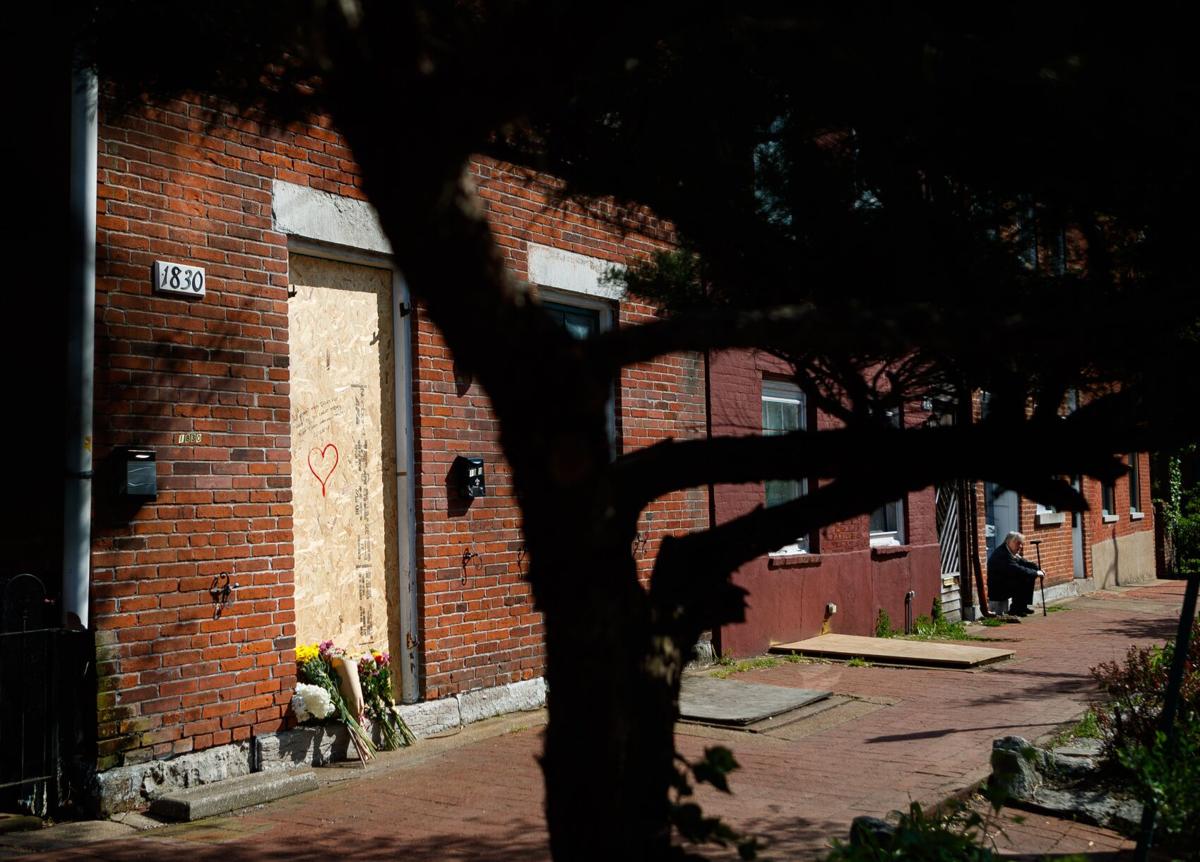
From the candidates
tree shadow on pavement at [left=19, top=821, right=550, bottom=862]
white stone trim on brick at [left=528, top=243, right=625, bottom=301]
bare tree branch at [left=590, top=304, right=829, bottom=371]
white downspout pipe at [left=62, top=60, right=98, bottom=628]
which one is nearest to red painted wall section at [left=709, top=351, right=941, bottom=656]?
white stone trim on brick at [left=528, top=243, right=625, bottom=301]

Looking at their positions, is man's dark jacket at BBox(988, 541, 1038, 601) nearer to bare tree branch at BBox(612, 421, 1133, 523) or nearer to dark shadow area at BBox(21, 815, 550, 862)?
dark shadow area at BBox(21, 815, 550, 862)

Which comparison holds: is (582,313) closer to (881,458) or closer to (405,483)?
(405,483)

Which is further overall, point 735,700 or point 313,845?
point 735,700

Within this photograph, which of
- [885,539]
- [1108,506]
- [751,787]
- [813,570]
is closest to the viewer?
[751,787]

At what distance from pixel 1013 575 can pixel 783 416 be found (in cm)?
571

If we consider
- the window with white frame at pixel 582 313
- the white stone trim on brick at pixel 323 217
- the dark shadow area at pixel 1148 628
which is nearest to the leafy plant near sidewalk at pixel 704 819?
the white stone trim on brick at pixel 323 217

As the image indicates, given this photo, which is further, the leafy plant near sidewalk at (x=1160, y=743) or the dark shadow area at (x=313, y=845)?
the dark shadow area at (x=313, y=845)

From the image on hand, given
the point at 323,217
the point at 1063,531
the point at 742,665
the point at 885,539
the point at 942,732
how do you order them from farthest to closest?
the point at 1063,531
the point at 885,539
the point at 742,665
the point at 942,732
the point at 323,217

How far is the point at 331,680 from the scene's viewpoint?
7.85 metres

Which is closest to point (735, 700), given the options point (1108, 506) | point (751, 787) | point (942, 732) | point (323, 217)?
point (942, 732)

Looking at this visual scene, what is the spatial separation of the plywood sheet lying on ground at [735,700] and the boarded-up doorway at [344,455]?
2386 millimetres

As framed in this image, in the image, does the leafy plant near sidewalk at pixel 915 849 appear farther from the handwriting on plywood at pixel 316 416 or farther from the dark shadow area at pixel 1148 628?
the dark shadow area at pixel 1148 628

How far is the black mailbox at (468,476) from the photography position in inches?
352

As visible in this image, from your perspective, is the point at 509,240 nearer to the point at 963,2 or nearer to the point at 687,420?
the point at 687,420
